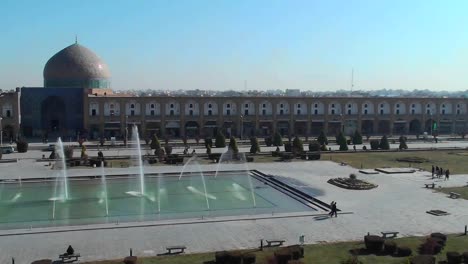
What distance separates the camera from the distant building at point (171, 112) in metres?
58.8

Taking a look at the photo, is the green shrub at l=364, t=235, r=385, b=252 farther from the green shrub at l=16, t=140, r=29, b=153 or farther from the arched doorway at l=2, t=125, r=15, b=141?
the arched doorway at l=2, t=125, r=15, b=141

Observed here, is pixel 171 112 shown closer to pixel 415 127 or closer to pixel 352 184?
pixel 415 127

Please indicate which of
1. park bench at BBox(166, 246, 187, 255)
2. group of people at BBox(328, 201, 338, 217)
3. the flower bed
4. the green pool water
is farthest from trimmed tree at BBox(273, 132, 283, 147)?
park bench at BBox(166, 246, 187, 255)

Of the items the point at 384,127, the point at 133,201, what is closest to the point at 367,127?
the point at 384,127

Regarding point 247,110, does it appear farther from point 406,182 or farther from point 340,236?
point 340,236

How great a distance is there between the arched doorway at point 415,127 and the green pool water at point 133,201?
134 ft

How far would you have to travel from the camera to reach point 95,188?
96.7 feet

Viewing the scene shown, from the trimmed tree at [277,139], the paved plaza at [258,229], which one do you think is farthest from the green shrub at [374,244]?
the trimmed tree at [277,139]

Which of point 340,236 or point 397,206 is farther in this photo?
point 397,206

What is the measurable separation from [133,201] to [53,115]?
3786cm

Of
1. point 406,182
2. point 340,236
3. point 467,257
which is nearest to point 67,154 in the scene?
point 406,182

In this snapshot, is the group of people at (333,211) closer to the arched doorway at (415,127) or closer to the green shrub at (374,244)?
the green shrub at (374,244)

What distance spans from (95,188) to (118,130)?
99.7ft

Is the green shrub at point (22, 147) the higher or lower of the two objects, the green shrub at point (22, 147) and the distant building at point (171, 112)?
the lower
